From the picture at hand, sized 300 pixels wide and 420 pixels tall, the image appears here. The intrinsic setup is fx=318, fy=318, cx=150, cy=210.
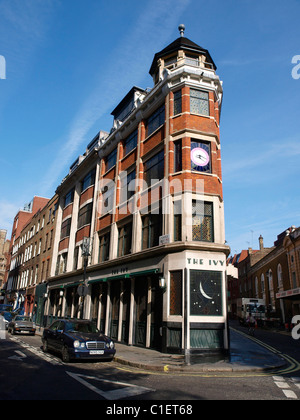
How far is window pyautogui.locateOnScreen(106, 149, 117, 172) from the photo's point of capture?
81.1 ft

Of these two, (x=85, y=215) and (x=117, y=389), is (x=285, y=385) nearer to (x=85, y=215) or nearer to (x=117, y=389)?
(x=117, y=389)

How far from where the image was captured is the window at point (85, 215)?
2715 cm

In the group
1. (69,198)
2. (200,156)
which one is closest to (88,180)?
(69,198)

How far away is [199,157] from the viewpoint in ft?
54.8

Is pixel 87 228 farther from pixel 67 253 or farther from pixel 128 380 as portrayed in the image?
pixel 128 380

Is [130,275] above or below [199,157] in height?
below

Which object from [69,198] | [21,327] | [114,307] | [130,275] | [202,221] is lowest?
[21,327]

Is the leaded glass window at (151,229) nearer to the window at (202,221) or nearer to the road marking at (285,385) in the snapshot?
the window at (202,221)

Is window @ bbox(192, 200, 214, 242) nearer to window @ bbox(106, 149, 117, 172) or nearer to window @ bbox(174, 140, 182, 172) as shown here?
window @ bbox(174, 140, 182, 172)

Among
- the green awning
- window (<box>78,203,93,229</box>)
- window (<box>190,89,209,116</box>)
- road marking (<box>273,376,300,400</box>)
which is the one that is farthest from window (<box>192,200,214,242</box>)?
window (<box>78,203,93,229</box>)

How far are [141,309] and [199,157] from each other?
8626 mm

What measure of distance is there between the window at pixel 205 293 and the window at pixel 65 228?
64.0 feet
